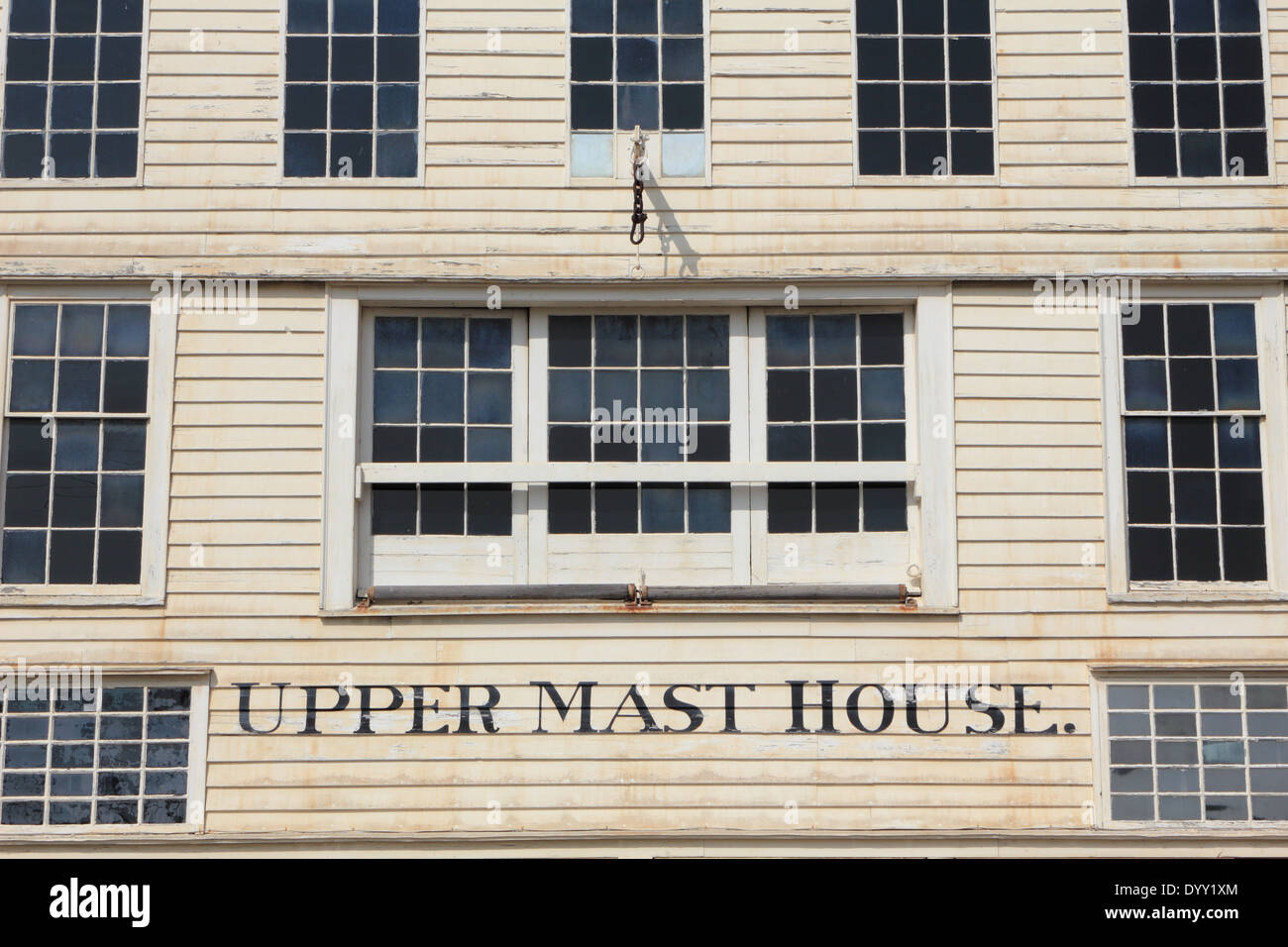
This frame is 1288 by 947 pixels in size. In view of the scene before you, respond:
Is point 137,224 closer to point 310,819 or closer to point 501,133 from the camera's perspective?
point 501,133

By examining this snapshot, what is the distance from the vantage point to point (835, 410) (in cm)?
1241

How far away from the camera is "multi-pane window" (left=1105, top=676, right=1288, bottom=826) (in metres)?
11.8

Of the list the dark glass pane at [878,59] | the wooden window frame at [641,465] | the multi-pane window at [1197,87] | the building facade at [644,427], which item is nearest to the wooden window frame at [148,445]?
the building facade at [644,427]

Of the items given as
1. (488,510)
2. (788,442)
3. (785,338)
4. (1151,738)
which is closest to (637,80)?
(785,338)

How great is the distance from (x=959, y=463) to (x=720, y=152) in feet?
10.8

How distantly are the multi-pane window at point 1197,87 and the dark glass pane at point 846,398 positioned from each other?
2942 millimetres

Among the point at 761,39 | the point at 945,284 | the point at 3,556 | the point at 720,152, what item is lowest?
the point at 3,556

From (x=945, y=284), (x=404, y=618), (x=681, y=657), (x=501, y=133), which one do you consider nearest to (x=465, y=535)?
(x=404, y=618)

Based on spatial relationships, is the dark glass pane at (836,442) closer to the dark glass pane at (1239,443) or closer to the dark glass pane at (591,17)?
the dark glass pane at (1239,443)

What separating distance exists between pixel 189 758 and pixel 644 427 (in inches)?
180

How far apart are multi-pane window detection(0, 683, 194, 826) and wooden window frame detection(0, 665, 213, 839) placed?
35 millimetres

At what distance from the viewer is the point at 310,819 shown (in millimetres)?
11734

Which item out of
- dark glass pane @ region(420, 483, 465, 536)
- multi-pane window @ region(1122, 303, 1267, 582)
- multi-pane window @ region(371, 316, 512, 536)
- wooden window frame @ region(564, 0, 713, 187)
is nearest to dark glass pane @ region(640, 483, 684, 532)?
multi-pane window @ region(371, 316, 512, 536)

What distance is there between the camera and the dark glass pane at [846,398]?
40.7ft
